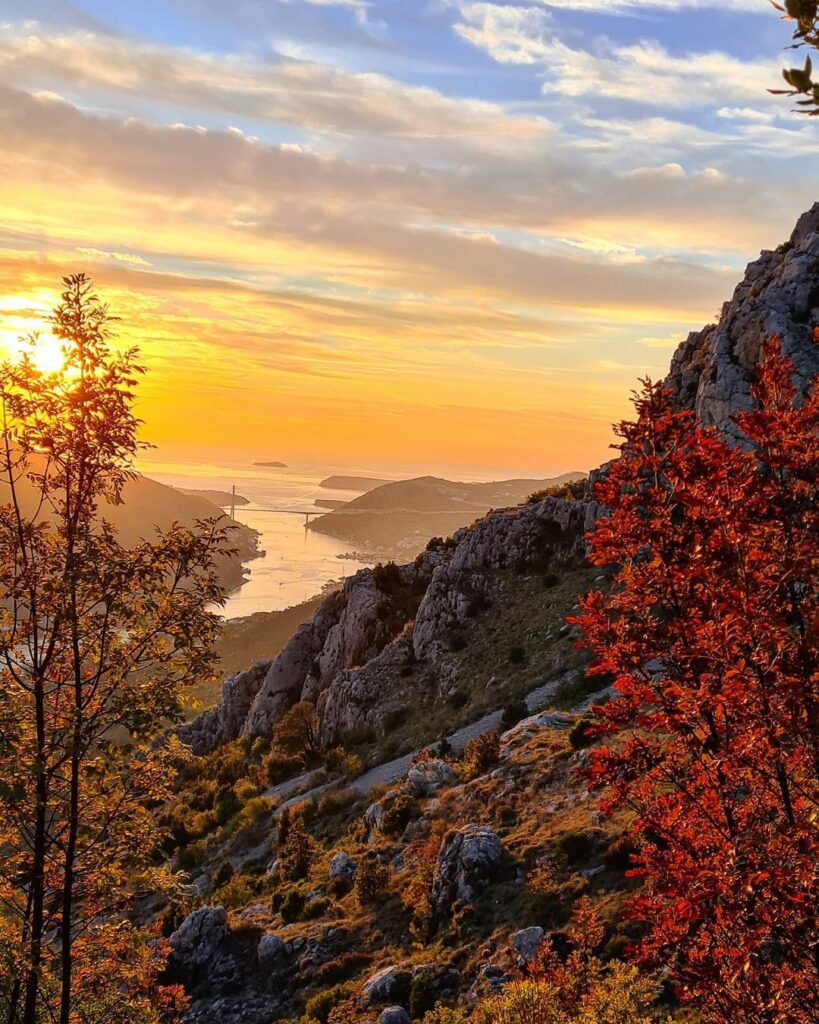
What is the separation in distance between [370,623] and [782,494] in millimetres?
41525

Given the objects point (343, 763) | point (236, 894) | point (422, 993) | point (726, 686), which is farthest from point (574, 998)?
point (343, 763)

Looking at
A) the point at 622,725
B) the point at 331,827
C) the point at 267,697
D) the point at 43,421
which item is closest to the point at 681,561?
the point at 622,725

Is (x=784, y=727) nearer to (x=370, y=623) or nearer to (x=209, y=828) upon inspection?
(x=209, y=828)

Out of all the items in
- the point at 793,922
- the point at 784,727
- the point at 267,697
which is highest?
the point at 784,727

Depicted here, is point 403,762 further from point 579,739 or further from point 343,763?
point 579,739

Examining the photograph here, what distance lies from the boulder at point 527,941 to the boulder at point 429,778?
10736mm

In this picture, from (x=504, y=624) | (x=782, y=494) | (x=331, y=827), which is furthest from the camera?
(x=504, y=624)

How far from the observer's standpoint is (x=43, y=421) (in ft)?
27.5

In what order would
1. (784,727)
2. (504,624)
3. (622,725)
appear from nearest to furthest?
(784,727) → (622,725) → (504,624)

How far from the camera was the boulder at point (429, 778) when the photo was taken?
26.3 meters

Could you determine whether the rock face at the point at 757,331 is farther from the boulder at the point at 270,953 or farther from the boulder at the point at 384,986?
the boulder at the point at 270,953

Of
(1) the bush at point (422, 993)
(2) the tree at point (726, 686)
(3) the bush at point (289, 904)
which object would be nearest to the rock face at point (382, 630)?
(3) the bush at point (289, 904)

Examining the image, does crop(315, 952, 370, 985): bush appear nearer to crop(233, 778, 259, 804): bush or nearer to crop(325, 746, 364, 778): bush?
crop(325, 746, 364, 778): bush

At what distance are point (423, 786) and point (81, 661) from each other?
20.0m
